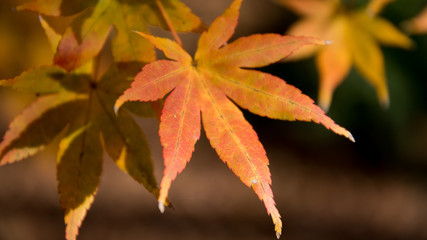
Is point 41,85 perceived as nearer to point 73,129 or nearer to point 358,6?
point 73,129

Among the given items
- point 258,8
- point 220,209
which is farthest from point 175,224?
point 258,8

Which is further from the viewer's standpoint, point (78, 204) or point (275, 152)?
point (275, 152)

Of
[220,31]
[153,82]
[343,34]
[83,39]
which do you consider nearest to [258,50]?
[220,31]

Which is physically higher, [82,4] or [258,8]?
[82,4]

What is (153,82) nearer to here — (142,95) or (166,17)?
(142,95)

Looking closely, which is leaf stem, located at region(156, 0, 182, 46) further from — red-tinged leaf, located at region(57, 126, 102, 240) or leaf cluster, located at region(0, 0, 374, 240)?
red-tinged leaf, located at region(57, 126, 102, 240)

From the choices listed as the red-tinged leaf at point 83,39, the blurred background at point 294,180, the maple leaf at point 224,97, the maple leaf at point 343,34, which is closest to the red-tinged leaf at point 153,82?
the maple leaf at point 224,97
